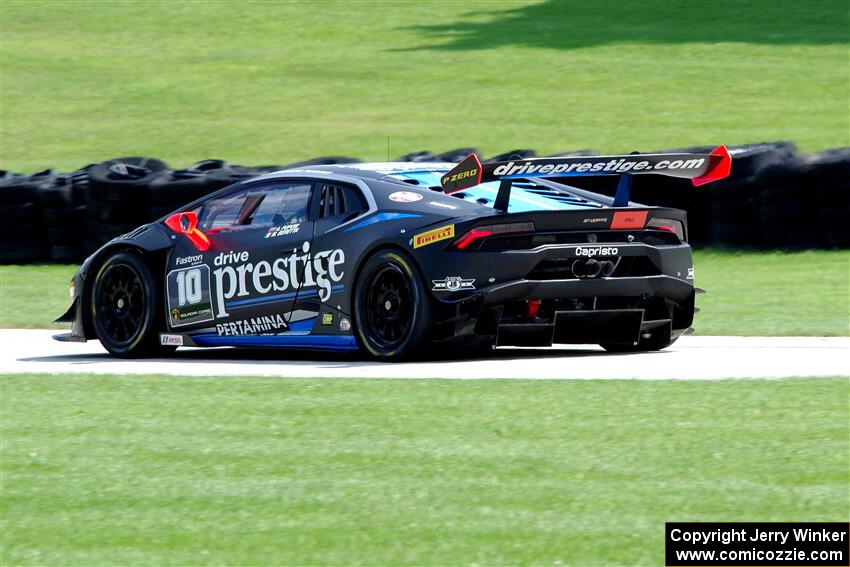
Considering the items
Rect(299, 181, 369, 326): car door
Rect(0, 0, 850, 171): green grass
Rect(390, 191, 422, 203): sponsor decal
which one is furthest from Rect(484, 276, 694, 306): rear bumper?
Rect(0, 0, 850, 171): green grass

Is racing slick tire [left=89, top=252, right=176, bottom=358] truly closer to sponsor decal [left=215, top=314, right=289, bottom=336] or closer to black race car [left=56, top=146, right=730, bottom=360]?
black race car [left=56, top=146, right=730, bottom=360]

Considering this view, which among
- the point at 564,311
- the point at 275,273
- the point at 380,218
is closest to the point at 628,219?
the point at 564,311

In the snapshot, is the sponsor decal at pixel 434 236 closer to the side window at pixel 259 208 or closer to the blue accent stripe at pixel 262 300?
the blue accent stripe at pixel 262 300

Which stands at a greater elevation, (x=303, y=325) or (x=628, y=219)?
(x=628, y=219)

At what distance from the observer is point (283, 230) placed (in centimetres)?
1018

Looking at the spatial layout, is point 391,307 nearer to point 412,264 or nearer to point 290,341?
point 412,264

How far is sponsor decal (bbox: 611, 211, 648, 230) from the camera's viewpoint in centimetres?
953

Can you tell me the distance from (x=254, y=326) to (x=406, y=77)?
2158 cm

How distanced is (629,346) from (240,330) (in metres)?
2.69

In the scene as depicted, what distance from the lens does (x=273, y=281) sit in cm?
1012

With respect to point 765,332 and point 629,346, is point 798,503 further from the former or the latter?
point 765,332

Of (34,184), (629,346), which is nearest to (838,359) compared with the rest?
(629,346)

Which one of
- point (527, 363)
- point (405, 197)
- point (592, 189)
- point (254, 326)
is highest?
point (405, 197)

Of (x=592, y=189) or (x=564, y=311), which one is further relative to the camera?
(x=592, y=189)
